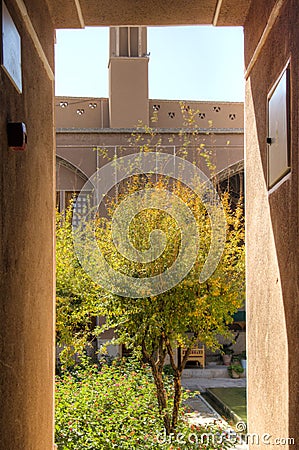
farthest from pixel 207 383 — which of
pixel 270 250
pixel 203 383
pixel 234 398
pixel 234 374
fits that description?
pixel 270 250

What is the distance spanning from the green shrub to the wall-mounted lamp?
4310 mm

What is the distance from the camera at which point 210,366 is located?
14648mm

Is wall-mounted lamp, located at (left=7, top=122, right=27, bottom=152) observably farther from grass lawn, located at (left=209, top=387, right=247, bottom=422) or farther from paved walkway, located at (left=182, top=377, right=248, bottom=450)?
→ grass lawn, located at (left=209, top=387, right=247, bottom=422)

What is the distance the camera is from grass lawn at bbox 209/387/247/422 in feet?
36.6

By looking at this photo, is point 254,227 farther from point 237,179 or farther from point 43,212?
point 237,179

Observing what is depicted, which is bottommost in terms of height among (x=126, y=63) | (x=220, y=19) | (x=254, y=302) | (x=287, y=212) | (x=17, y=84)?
(x=254, y=302)

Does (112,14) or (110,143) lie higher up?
(110,143)

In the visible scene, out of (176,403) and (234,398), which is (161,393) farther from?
(234,398)

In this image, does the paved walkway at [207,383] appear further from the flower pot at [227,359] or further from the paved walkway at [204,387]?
the flower pot at [227,359]

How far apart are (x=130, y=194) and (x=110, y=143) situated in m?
4.28

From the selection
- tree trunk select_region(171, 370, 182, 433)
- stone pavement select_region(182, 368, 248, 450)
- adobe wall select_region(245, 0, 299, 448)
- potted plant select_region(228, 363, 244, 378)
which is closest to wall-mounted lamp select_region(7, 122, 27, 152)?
adobe wall select_region(245, 0, 299, 448)

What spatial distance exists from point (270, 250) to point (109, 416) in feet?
13.9

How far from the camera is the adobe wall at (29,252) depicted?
2318 mm

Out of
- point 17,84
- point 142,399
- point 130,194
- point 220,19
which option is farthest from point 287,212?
point 130,194
